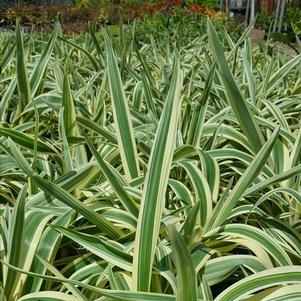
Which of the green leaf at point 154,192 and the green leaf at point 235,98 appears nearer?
the green leaf at point 154,192

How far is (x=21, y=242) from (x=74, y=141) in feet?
1.37

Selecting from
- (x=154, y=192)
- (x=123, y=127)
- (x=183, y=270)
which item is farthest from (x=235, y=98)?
(x=183, y=270)

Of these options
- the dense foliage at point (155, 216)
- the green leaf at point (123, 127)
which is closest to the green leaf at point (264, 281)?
the dense foliage at point (155, 216)

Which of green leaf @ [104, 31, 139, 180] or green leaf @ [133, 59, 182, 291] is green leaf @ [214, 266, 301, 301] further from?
green leaf @ [104, 31, 139, 180]

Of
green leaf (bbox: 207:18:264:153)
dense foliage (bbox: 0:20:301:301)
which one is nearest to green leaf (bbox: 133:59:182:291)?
dense foliage (bbox: 0:20:301:301)

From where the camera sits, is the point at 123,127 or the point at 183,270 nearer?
the point at 183,270

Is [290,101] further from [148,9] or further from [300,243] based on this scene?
[148,9]

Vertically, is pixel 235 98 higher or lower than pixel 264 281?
higher

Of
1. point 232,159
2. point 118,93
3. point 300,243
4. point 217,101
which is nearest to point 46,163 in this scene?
point 118,93

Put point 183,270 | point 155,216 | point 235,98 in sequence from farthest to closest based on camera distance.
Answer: point 235,98
point 155,216
point 183,270

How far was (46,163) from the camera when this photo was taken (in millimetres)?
1051

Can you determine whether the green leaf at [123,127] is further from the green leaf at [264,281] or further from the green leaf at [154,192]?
the green leaf at [264,281]

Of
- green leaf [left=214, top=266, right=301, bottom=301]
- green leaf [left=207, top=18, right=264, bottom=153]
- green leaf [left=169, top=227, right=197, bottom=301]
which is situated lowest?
green leaf [left=214, top=266, right=301, bottom=301]

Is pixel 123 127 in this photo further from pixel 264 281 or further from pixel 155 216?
pixel 264 281
